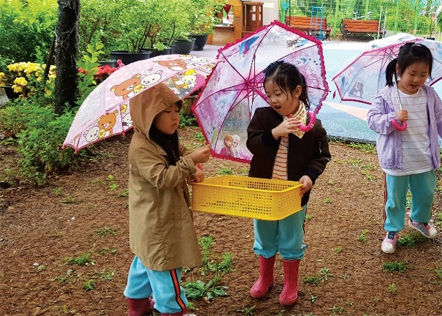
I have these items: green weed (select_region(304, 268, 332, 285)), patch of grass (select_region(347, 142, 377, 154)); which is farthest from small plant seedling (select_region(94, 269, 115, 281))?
patch of grass (select_region(347, 142, 377, 154))

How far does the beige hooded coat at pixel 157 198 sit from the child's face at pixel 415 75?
5.74ft

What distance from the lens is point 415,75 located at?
353 centimetres

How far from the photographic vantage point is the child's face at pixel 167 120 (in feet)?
8.53

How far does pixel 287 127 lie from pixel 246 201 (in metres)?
0.45

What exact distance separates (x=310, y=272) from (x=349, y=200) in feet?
5.19

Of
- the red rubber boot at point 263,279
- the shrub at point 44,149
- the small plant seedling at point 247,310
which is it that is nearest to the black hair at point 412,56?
the red rubber boot at point 263,279

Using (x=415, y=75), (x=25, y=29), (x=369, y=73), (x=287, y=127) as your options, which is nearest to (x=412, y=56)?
(x=415, y=75)

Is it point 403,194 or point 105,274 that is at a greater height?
point 403,194

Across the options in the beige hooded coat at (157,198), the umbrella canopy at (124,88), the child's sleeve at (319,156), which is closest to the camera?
the umbrella canopy at (124,88)

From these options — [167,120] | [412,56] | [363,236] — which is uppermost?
[412,56]

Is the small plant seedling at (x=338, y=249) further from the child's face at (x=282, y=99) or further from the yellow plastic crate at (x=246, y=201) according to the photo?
the child's face at (x=282, y=99)

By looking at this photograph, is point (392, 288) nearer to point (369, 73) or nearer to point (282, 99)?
point (282, 99)

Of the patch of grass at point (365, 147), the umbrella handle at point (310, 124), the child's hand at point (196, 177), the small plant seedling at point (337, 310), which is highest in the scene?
the umbrella handle at point (310, 124)

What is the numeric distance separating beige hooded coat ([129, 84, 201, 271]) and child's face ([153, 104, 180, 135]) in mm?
39
